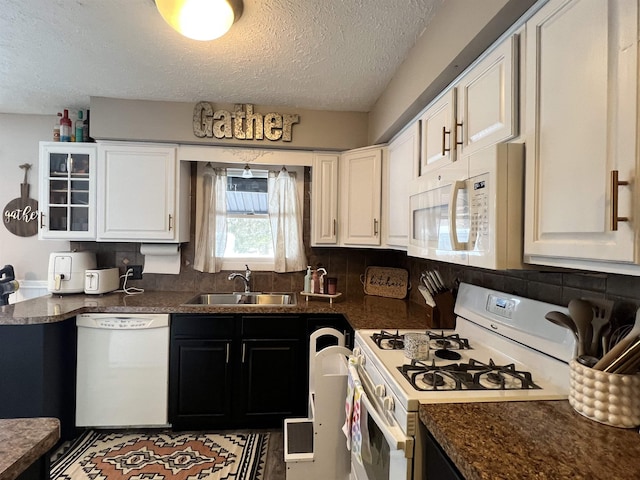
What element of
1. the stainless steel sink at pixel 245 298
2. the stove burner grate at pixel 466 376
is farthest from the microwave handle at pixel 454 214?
the stainless steel sink at pixel 245 298

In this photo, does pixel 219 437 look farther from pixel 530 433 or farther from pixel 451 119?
pixel 451 119

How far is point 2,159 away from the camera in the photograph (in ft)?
9.46

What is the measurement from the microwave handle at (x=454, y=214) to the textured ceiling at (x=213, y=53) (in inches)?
34.8

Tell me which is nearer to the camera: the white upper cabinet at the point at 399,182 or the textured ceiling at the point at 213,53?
the textured ceiling at the point at 213,53

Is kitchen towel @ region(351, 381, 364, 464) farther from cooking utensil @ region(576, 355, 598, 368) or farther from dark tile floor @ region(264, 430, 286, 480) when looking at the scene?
dark tile floor @ region(264, 430, 286, 480)

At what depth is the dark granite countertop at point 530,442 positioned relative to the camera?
0.72 metres

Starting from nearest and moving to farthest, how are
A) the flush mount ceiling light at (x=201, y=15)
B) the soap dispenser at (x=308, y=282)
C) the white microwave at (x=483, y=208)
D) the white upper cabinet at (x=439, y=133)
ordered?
the white microwave at (x=483, y=208), the flush mount ceiling light at (x=201, y=15), the white upper cabinet at (x=439, y=133), the soap dispenser at (x=308, y=282)

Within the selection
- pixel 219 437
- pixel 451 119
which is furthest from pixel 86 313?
pixel 451 119

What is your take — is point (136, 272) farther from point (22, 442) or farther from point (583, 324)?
point (583, 324)

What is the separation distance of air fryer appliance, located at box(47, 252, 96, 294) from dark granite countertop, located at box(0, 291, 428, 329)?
0.07m

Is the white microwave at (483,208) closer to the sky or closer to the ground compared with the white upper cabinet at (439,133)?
closer to the ground

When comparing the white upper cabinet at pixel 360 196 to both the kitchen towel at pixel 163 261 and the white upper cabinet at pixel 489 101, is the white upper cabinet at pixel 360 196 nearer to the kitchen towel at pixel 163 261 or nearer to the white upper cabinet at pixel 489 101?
the white upper cabinet at pixel 489 101

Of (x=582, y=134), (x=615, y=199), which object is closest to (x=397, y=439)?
(x=615, y=199)

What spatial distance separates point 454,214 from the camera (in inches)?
49.4
